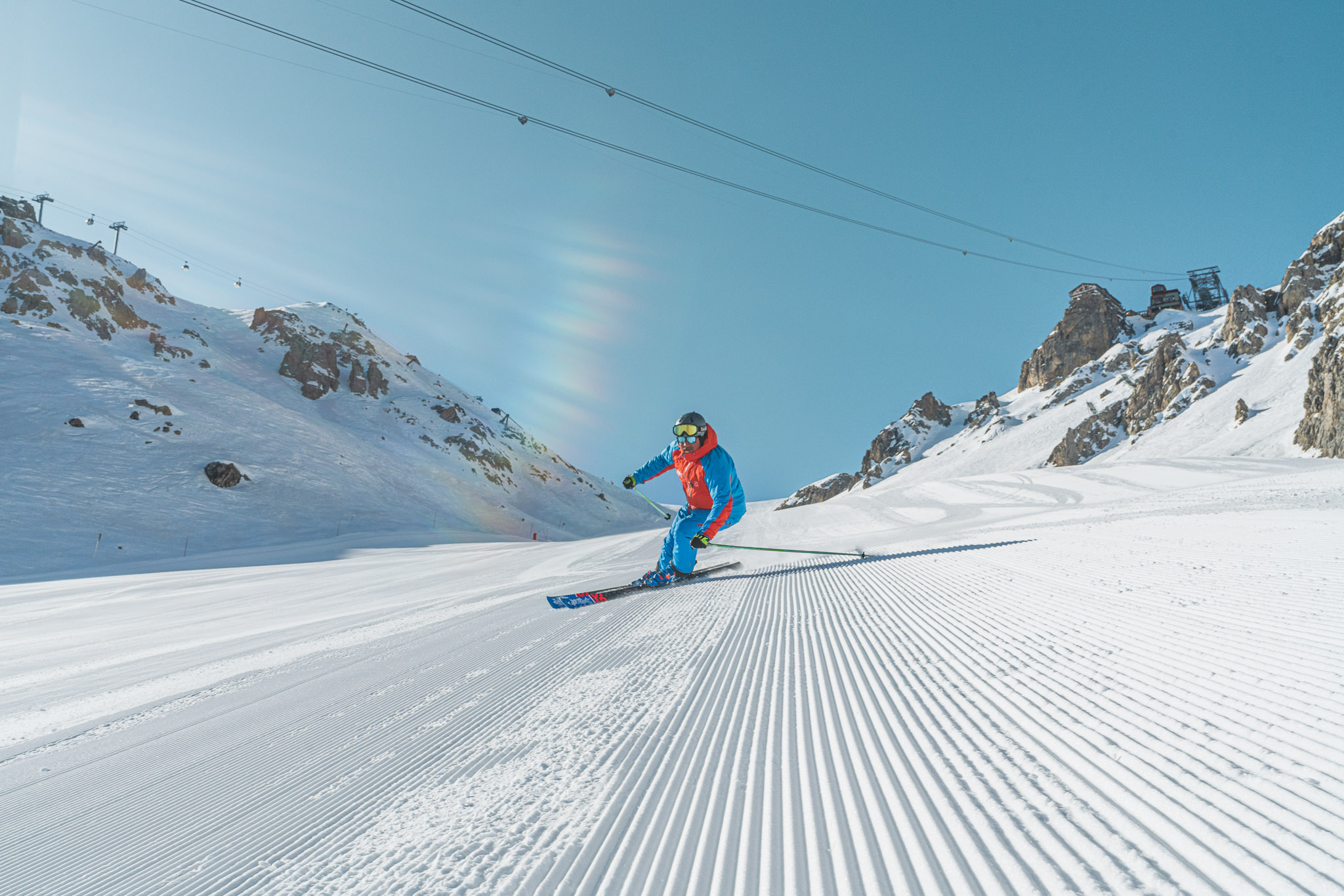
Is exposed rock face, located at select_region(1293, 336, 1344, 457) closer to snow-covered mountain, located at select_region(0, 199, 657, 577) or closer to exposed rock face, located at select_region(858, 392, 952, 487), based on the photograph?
snow-covered mountain, located at select_region(0, 199, 657, 577)

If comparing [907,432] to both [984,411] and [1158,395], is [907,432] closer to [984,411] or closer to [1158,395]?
[984,411]

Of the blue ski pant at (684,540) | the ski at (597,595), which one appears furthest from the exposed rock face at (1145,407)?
the ski at (597,595)

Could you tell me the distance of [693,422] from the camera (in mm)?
7105

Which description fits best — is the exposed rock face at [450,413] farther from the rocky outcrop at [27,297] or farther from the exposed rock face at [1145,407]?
the exposed rock face at [1145,407]

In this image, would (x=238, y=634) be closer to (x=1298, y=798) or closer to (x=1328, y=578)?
(x=1298, y=798)

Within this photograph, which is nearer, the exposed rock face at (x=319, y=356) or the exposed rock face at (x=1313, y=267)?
the exposed rock face at (x=319, y=356)

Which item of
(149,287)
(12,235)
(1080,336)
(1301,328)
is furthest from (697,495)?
(1080,336)

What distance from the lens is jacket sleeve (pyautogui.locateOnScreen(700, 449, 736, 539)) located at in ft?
23.7

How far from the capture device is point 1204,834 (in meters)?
1.20

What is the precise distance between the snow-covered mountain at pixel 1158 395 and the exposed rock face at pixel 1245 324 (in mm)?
149

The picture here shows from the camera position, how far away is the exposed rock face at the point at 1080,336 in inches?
4483

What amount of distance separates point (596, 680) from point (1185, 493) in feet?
41.2

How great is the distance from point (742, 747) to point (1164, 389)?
3884 inches

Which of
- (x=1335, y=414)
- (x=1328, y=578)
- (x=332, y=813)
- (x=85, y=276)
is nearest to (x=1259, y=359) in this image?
(x=1335, y=414)
